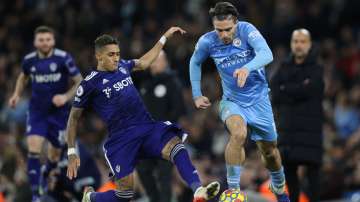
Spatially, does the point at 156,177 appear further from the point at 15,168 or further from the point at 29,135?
the point at 15,168

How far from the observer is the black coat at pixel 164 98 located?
12.6 m

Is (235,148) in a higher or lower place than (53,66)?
lower

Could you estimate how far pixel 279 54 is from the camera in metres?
17.3

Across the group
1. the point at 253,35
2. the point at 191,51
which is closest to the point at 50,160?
the point at 253,35

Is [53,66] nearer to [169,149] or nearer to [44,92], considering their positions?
[44,92]

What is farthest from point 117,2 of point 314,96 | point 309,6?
point 314,96

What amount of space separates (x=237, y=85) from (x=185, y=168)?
110cm

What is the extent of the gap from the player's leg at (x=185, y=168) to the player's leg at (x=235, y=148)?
40cm

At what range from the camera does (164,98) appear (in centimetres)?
1266

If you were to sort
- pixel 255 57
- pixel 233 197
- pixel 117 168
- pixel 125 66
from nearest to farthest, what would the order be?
pixel 233 197
pixel 255 57
pixel 117 168
pixel 125 66

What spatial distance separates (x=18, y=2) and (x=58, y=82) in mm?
9294

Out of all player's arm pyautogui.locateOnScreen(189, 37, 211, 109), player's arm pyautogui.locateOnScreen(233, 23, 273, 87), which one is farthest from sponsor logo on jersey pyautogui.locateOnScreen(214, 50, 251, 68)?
player's arm pyautogui.locateOnScreen(189, 37, 211, 109)

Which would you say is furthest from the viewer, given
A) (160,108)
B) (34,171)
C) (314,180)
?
(160,108)

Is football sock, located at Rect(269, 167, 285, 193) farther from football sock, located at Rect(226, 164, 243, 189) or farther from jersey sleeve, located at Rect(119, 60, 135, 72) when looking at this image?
jersey sleeve, located at Rect(119, 60, 135, 72)
